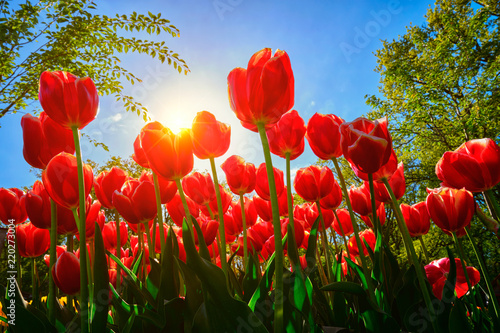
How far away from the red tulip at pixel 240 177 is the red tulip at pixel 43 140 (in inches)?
29.2

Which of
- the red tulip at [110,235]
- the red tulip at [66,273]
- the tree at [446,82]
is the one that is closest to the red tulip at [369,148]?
the red tulip at [66,273]

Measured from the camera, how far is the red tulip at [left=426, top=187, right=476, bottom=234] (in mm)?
1285

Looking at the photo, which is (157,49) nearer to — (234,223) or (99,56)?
(99,56)

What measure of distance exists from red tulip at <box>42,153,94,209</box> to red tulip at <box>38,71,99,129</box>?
0.42 ft

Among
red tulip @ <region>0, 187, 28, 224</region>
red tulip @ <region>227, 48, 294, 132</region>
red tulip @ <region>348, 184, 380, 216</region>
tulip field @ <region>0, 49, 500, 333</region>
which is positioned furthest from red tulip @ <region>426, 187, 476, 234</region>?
red tulip @ <region>0, 187, 28, 224</region>

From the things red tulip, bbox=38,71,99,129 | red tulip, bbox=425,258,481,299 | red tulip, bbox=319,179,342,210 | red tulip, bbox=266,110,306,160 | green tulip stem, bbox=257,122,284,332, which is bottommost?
red tulip, bbox=425,258,481,299

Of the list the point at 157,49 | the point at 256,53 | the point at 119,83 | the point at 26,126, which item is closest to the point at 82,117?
the point at 26,126

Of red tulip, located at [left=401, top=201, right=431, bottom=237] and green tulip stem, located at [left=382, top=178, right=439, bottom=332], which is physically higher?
red tulip, located at [left=401, top=201, right=431, bottom=237]

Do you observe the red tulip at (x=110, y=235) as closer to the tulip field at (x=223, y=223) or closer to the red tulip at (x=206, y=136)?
the tulip field at (x=223, y=223)

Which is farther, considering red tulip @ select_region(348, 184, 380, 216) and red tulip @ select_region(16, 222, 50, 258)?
red tulip @ select_region(348, 184, 380, 216)

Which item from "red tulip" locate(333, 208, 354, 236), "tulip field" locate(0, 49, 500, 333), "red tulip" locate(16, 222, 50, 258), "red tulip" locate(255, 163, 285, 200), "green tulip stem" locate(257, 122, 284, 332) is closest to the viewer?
"green tulip stem" locate(257, 122, 284, 332)

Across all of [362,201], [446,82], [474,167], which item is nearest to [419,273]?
[474,167]

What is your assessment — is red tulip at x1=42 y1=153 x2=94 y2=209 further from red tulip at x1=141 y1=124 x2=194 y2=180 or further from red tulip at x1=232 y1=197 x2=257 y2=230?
red tulip at x1=232 y1=197 x2=257 y2=230

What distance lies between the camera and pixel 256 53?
0.91 metres
